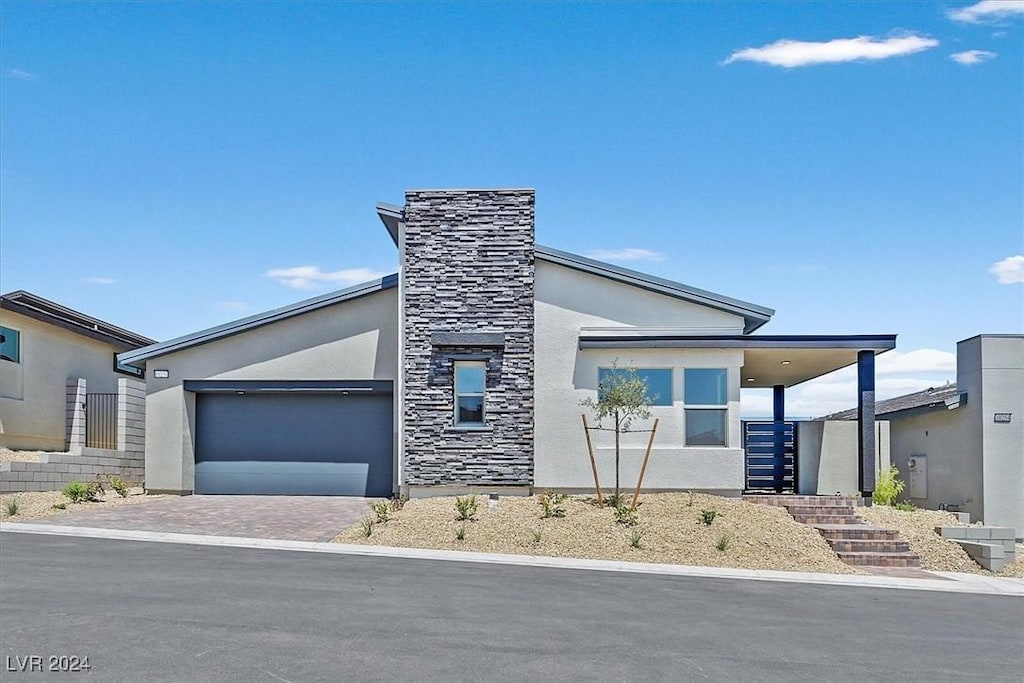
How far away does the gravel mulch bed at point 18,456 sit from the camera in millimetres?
21906

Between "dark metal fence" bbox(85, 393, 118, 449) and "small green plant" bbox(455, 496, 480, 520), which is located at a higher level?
"dark metal fence" bbox(85, 393, 118, 449)

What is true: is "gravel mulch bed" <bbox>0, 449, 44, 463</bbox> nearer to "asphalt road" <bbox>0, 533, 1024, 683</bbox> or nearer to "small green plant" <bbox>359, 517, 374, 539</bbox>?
"asphalt road" <bbox>0, 533, 1024, 683</bbox>

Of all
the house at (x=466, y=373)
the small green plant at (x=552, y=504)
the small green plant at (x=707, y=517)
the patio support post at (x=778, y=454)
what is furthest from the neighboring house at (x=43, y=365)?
the patio support post at (x=778, y=454)

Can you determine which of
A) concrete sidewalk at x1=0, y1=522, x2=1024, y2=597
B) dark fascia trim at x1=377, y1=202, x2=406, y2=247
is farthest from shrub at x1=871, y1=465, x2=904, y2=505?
dark fascia trim at x1=377, y1=202, x2=406, y2=247

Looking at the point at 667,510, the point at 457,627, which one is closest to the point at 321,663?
the point at 457,627

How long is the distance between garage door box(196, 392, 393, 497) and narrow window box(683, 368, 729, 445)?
6.91 meters

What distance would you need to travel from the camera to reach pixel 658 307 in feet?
69.6

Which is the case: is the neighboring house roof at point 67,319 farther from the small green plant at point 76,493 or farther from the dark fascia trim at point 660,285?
the dark fascia trim at point 660,285

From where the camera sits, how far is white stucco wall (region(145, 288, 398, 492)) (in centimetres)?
2252

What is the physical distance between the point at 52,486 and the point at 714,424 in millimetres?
14735

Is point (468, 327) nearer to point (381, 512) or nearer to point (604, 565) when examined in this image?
point (381, 512)

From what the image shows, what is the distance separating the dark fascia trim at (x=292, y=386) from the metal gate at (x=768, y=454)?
8149 millimetres

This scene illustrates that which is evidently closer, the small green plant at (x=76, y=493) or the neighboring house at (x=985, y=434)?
the small green plant at (x=76, y=493)

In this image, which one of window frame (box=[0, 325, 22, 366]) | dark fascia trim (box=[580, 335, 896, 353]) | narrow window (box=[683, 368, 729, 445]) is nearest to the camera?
dark fascia trim (box=[580, 335, 896, 353])
